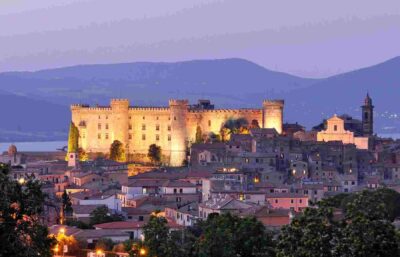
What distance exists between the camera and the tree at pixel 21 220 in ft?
71.2

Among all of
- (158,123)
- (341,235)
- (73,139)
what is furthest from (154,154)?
(341,235)

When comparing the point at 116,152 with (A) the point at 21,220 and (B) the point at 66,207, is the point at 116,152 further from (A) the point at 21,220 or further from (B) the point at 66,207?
(A) the point at 21,220

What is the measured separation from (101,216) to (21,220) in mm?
35519

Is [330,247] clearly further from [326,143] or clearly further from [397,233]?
[326,143]

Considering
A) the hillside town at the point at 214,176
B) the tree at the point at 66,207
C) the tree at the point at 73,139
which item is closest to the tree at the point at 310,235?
the hillside town at the point at 214,176

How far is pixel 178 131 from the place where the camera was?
9112 centimetres

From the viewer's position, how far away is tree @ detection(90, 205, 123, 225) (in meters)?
57.3

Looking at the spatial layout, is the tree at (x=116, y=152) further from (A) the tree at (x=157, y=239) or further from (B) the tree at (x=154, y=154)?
(A) the tree at (x=157, y=239)

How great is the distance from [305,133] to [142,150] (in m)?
12.4

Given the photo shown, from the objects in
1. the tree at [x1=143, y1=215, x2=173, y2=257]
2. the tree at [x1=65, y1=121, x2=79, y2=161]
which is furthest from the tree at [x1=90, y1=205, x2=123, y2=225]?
the tree at [x1=65, y1=121, x2=79, y2=161]

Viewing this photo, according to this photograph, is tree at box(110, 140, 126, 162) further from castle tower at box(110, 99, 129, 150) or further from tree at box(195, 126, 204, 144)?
tree at box(195, 126, 204, 144)

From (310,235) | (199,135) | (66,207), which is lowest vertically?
(310,235)

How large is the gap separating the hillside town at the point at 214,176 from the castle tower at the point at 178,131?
0.76 meters

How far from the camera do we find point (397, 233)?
85.5 ft
